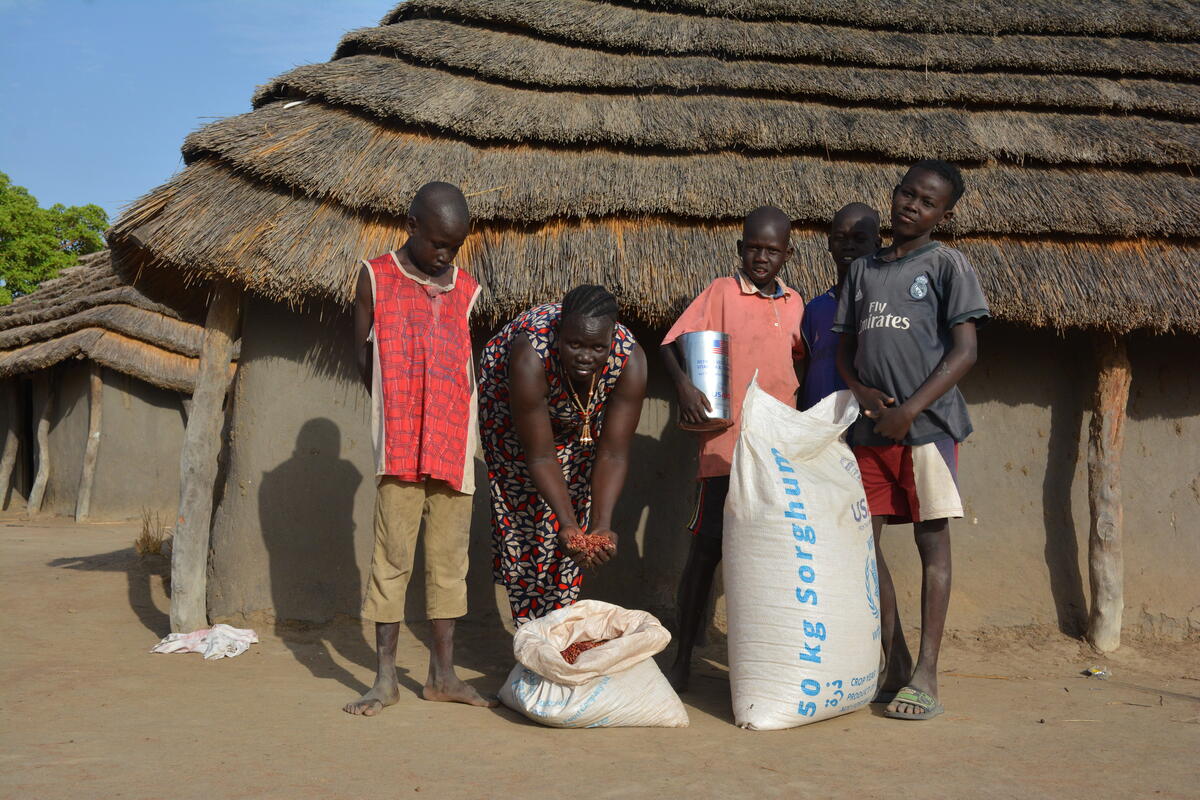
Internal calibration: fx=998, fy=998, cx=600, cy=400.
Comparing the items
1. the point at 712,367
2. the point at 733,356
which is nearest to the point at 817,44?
the point at 733,356

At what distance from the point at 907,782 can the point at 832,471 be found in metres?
1.05

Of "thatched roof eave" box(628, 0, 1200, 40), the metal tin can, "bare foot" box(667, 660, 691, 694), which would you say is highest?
"thatched roof eave" box(628, 0, 1200, 40)

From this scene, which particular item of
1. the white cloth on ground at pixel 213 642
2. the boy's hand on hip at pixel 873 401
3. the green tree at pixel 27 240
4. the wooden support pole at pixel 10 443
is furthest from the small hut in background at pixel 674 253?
the green tree at pixel 27 240

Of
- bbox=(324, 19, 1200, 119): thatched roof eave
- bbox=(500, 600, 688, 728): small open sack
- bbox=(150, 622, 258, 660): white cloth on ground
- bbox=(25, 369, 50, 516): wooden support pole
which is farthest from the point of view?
bbox=(25, 369, 50, 516): wooden support pole

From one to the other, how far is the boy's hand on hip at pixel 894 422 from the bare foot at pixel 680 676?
Answer: 113 centimetres

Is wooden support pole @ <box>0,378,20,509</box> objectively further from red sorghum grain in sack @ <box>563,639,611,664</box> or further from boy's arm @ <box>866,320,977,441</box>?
boy's arm @ <box>866,320,977,441</box>

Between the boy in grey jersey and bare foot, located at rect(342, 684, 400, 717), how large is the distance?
5.41 ft

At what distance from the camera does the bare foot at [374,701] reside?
3232mm

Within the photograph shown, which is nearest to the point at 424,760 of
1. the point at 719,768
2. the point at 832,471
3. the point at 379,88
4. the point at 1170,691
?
the point at 719,768

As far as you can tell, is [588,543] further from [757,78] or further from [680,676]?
[757,78]

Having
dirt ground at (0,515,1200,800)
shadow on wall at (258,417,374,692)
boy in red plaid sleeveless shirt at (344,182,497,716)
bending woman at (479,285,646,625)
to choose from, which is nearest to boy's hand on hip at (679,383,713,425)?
bending woman at (479,285,646,625)

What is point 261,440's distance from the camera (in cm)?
467

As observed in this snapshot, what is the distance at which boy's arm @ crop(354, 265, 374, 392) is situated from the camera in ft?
11.2

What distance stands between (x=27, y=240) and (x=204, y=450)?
15171 mm
